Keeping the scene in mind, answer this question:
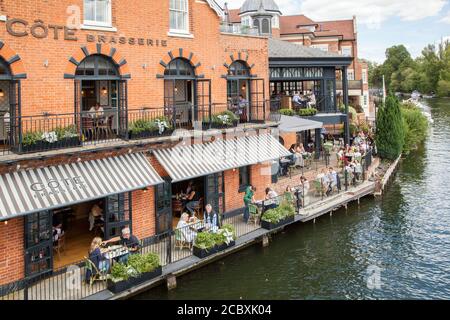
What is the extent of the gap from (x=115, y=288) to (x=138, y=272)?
81 cm

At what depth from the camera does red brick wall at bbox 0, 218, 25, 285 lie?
41.1 feet

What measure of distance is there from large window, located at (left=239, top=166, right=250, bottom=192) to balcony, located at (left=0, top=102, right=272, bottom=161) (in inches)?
80.4

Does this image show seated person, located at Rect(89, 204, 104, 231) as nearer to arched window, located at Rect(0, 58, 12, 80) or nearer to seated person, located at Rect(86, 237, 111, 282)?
seated person, located at Rect(86, 237, 111, 282)

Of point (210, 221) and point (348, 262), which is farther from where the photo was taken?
point (210, 221)

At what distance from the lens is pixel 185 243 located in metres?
15.6

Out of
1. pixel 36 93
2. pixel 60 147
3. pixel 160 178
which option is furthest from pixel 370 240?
pixel 36 93

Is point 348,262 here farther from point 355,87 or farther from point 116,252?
point 355,87

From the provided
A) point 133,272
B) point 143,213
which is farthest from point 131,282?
point 143,213

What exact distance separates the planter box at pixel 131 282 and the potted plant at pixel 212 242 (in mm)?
1823

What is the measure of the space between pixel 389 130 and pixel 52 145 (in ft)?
84.0

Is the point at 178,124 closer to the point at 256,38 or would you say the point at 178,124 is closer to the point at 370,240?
the point at 256,38

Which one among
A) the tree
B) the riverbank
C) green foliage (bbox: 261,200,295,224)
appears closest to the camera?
the riverbank

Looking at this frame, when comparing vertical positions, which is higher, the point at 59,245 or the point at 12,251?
the point at 12,251

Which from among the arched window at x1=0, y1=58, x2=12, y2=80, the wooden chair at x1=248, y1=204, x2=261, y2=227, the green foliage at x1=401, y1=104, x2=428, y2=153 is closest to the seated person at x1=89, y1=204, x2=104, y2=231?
the arched window at x1=0, y1=58, x2=12, y2=80
